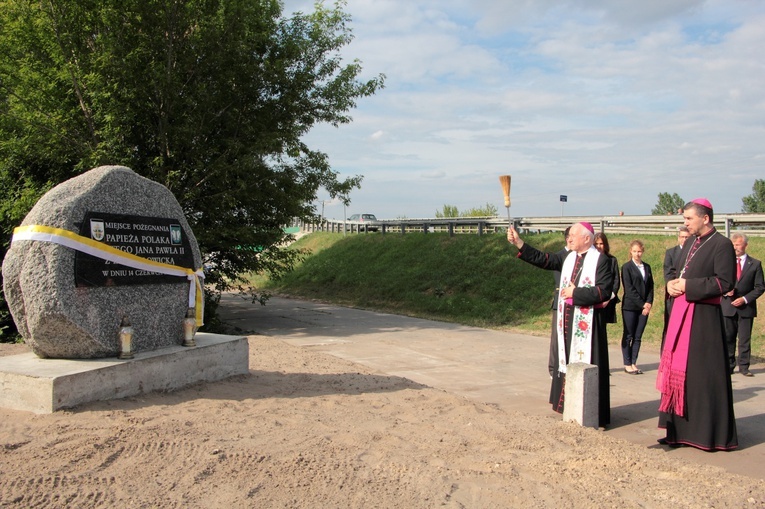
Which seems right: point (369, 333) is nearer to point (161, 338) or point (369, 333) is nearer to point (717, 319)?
point (161, 338)

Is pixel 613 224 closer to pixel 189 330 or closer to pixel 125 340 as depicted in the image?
pixel 189 330

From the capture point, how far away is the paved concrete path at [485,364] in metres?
6.55

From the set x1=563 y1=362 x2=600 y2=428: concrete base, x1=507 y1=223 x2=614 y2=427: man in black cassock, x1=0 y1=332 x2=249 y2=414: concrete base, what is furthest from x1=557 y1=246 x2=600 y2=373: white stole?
x1=0 y1=332 x2=249 y2=414: concrete base

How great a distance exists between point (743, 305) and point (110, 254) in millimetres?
8611

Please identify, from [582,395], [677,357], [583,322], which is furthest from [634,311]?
[582,395]

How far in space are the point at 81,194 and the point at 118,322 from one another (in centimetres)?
128

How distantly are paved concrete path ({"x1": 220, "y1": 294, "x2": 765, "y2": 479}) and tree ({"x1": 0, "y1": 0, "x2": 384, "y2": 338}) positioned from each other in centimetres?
225

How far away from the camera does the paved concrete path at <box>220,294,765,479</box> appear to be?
21.5ft


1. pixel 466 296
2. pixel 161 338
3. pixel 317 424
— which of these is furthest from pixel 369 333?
pixel 317 424

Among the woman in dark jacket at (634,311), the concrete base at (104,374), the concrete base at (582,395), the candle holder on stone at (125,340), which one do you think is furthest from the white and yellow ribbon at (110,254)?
the woman in dark jacket at (634,311)

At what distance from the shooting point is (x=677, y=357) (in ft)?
19.7

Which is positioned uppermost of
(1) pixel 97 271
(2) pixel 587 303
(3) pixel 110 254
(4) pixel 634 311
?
(3) pixel 110 254

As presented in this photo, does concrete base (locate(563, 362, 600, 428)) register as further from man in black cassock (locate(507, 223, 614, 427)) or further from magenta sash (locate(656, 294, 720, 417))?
magenta sash (locate(656, 294, 720, 417))

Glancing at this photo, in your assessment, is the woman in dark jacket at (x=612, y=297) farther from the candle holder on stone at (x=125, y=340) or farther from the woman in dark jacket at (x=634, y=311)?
the candle holder on stone at (x=125, y=340)
